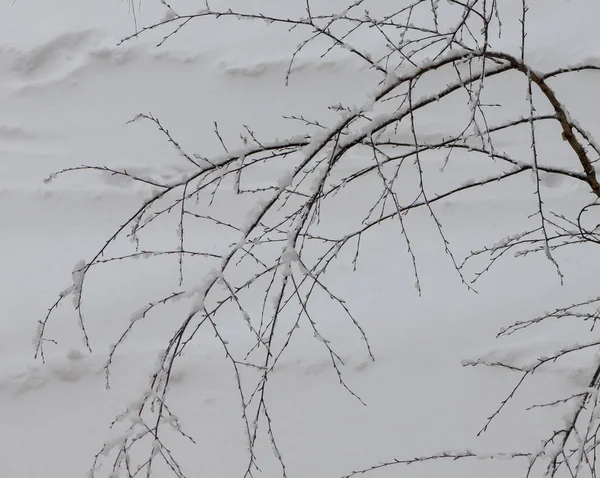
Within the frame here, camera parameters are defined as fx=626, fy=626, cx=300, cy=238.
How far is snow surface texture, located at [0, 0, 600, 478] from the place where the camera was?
12.6 feet

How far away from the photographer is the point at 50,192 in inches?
220

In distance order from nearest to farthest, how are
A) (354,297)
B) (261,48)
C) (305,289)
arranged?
(354,297) → (305,289) → (261,48)

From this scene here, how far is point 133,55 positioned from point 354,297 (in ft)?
13.1

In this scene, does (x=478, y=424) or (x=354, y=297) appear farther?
(x=354, y=297)

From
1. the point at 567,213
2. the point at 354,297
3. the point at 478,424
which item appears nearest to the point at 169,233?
the point at 354,297

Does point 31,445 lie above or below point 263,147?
below

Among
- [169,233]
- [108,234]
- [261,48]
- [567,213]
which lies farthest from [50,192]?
[567,213]

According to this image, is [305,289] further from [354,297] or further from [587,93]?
[587,93]

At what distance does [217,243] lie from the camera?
5184 millimetres

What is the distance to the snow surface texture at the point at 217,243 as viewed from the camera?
3.83 metres

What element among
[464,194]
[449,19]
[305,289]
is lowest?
[305,289]

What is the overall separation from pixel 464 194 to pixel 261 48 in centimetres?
284

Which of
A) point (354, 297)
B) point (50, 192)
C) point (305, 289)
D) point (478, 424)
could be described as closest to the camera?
point (478, 424)

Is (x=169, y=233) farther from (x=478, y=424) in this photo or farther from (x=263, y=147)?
(x=263, y=147)
